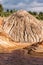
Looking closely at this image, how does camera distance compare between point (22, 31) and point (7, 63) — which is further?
point (22, 31)

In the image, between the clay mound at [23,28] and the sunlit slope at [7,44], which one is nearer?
the sunlit slope at [7,44]

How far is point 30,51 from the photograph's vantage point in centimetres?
1972

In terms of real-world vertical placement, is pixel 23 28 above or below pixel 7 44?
above

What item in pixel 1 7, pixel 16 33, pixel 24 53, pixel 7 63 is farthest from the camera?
pixel 1 7

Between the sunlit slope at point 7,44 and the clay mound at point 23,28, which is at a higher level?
the clay mound at point 23,28

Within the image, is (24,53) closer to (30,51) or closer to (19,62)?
(30,51)

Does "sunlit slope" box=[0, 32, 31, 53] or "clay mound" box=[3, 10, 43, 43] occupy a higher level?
"clay mound" box=[3, 10, 43, 43]

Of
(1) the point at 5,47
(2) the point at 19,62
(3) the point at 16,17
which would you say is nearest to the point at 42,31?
(3) the point at 16,17

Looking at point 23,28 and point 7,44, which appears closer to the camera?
point 7,44

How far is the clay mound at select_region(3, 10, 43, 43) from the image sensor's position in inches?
959

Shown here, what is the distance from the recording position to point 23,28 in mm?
25016

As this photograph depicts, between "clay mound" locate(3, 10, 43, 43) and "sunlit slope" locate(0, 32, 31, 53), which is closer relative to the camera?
"sunlit slope" locate(0, 32, 31, 53)

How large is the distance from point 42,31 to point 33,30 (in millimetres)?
787

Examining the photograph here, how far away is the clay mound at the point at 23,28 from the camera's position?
2436 centimetres
